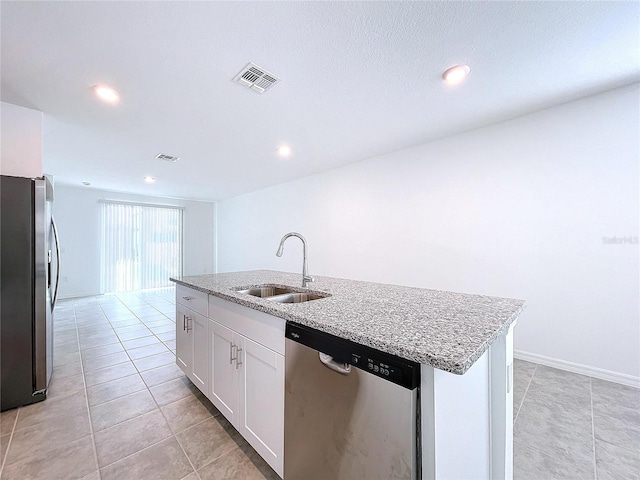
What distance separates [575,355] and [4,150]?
17.2ft

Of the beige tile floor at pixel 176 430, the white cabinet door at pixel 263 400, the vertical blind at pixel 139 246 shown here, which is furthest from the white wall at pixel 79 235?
the white cabinet door at pixel 263 400

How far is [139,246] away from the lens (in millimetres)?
6352

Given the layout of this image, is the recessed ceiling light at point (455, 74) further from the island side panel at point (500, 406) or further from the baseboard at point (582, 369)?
the baseboard at point (582, 369)

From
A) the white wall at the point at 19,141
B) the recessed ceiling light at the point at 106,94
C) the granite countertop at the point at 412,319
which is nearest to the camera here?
the granite countertop at the point at 412,319

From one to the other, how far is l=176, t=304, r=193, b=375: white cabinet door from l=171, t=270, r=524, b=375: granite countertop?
65 cm

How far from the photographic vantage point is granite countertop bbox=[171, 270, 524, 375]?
2.43 ft

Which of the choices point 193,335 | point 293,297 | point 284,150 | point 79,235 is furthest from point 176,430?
point 79,235

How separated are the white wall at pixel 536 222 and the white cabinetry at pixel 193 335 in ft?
8.25

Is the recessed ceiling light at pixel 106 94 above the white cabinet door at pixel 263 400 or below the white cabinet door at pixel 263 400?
above

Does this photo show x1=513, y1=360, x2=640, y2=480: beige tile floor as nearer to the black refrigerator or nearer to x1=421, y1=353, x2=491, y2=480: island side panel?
x1=421, y1=353, x2=491, y2=480: island side panel

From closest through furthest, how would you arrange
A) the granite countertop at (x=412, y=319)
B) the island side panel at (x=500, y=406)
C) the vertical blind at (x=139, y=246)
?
the granite countertop at (x=412, y=319) < the island side panel at (x=500, y=406) < the vertical blind at (x=139, y=246)

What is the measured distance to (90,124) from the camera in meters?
2.61

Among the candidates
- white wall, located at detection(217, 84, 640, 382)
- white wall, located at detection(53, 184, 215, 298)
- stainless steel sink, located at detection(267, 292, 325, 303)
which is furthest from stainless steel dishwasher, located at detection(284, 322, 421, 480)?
white wall, located at detection(53, 184, 215, 298)

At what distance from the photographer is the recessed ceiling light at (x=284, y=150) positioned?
339 cm
